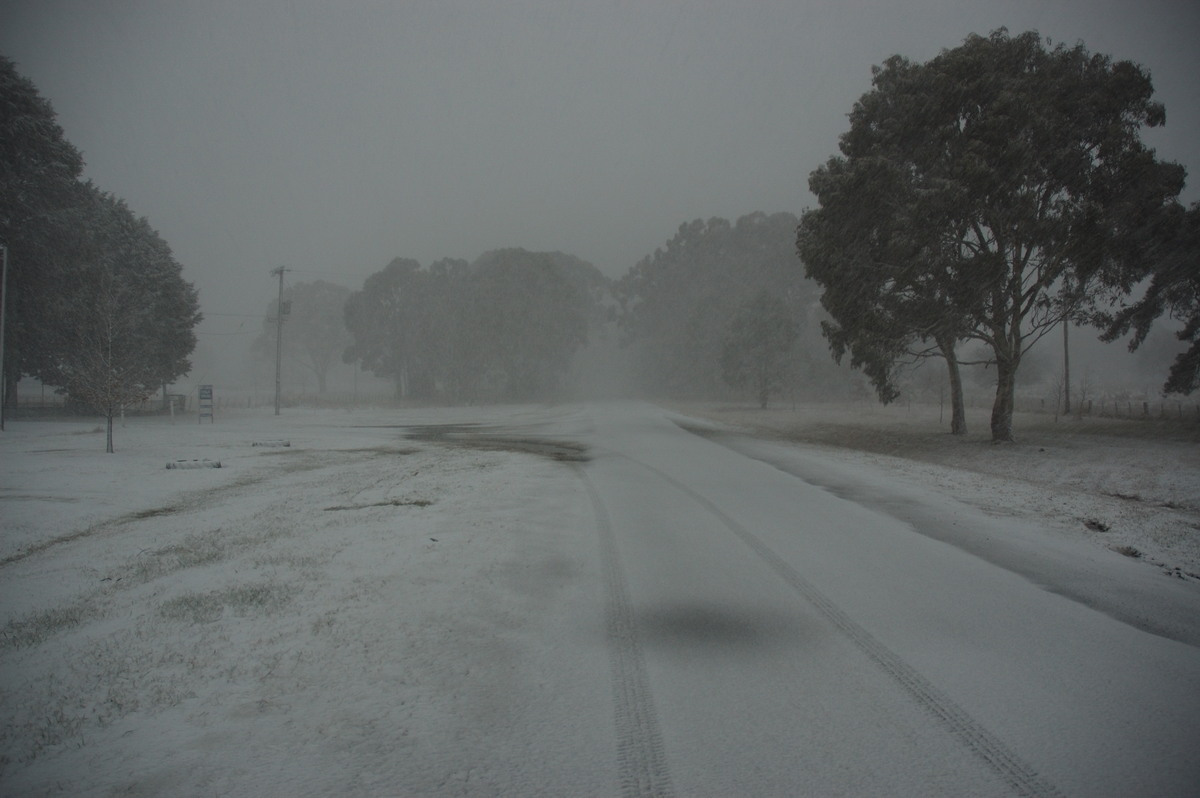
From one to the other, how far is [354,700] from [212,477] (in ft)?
37.1

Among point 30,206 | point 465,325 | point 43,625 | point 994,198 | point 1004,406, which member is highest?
point 30,206

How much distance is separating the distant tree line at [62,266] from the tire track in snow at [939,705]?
22.5m

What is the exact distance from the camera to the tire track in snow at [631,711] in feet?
9.05

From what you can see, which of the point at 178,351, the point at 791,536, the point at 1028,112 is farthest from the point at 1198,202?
the point at 178,351

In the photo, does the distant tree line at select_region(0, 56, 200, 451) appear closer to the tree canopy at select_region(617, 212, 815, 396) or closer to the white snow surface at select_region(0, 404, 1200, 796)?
the white snow surface at select_region(0, 404, 1200, 796)

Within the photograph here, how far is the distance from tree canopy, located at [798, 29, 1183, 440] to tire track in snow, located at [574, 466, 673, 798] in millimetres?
17348

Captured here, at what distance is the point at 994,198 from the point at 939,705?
19288 millimetres

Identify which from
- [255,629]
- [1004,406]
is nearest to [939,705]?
[255,629]

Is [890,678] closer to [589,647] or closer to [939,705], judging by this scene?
[939,705]

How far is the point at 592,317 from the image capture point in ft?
326

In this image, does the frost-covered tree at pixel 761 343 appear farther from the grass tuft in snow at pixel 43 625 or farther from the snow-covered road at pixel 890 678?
the grass tuft in snow at pixel 43 625

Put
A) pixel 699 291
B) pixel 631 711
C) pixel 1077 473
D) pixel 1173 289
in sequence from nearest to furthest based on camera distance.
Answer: pixel 631 711
pixel 1077 473
pixel 1173 289
pixel 699 291

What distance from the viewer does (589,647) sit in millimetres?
4230

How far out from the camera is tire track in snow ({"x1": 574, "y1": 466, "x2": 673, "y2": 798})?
2.76 meters
